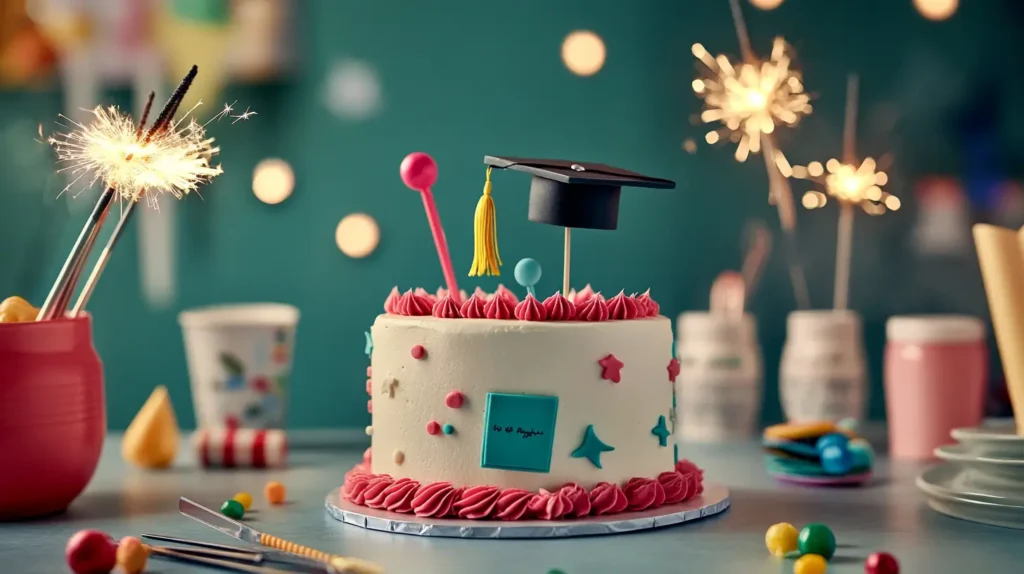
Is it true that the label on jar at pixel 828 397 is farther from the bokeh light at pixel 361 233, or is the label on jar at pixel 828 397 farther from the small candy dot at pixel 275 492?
the small candy dot at pixel 275 492

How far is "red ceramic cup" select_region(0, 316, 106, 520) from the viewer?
1.96 meters

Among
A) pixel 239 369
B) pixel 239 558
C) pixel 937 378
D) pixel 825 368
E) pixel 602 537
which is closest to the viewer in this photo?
pixel 239 558

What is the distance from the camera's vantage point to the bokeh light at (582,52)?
10.6 feet

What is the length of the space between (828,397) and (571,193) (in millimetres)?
1218

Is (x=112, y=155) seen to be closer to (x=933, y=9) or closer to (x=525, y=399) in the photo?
(x=525, y=399)

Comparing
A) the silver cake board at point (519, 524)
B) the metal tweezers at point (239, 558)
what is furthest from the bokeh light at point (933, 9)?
the metal tweezers at point (239, 558)

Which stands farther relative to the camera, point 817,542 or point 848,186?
point 848,186

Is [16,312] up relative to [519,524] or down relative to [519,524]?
up

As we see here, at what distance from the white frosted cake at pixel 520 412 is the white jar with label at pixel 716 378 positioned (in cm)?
101

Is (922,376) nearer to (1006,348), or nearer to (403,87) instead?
(1006,348)

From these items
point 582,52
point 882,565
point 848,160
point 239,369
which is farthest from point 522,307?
point 848,160

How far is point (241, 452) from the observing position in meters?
2.66

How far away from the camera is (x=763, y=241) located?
3.27 metres

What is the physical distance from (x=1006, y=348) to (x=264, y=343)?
1.64 metres
